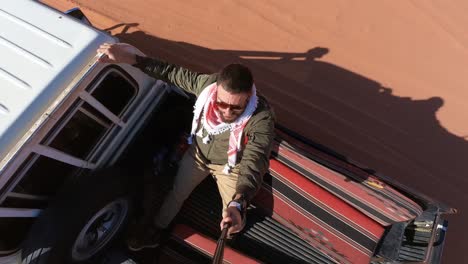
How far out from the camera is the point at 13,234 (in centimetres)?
338

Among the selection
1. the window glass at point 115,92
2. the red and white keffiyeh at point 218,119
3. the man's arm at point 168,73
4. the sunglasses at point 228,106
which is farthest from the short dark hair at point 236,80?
the window glass at point 115,92

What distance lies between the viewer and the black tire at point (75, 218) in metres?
3.34

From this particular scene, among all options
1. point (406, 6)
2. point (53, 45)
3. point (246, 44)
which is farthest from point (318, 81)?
point (53, 45)

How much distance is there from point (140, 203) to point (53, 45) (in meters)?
1.67

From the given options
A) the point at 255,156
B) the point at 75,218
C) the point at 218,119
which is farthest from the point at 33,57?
the point at 255,156

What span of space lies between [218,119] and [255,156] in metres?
0.45

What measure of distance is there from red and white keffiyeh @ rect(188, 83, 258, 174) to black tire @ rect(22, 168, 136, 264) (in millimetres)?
914

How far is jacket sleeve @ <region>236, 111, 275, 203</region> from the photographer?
3.19 meters

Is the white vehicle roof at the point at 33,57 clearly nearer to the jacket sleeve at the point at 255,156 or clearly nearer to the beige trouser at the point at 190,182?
the beige trouser at the point at 190,182

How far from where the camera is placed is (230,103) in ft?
10.3

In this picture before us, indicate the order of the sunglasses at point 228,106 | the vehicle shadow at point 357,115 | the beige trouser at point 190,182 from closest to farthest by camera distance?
1. the sunglasses at point 228,106
2. the beige trouser at point 190,182
3. the vehicle shadow at point 357,115

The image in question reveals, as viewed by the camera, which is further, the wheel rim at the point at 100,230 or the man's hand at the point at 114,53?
the wheel rim at the point at 100,230

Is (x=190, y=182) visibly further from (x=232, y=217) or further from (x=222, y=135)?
(x=232, y=217)

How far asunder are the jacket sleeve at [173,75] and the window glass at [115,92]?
0.77 ft
